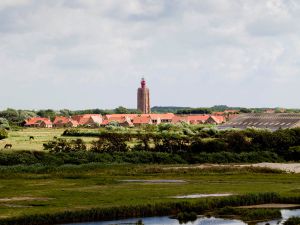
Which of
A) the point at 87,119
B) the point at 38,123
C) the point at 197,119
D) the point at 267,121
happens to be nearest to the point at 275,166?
the point at 267,121

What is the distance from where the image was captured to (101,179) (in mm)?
54188

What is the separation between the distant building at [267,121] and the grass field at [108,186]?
45787mm

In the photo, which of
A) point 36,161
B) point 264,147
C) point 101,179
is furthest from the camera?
point 264,147

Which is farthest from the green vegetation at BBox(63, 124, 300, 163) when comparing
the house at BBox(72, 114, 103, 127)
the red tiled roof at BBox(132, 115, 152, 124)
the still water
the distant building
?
the house at BBox(72, 114, 103, 127)

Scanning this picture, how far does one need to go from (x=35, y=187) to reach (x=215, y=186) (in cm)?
1473

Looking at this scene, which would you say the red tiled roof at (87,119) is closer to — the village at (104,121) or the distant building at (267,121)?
the village at (104,121)

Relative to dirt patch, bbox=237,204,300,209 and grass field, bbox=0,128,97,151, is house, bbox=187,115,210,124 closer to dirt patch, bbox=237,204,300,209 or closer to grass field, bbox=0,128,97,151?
grass field, bbox=0,128,97,151

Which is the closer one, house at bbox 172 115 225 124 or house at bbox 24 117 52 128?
house at bbox 172 115 225 124

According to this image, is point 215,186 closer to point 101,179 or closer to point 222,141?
point 101,179

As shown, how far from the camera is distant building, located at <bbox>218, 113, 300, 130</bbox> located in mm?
104625

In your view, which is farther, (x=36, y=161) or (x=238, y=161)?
(x=238, y=161)

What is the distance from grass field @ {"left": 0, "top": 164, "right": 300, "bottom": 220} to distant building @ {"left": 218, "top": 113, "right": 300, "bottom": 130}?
4579 cm

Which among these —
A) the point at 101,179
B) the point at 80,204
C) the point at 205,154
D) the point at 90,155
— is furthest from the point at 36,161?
the point at 80,204

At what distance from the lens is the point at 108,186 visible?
4941cm
